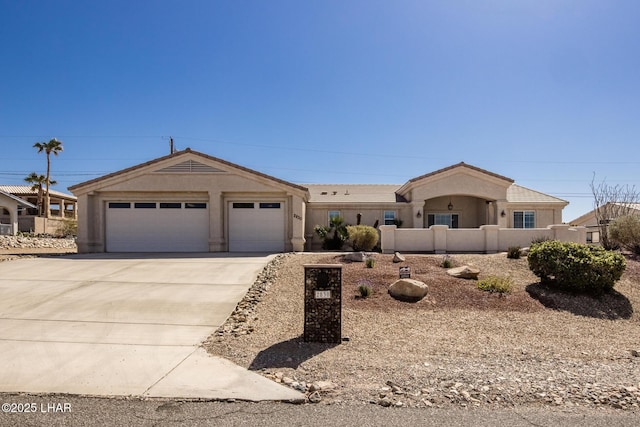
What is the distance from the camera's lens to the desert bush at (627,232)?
17047 millimetres

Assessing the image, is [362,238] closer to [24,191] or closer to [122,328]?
[122,328]

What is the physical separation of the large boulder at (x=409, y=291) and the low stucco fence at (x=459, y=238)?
7379 mm

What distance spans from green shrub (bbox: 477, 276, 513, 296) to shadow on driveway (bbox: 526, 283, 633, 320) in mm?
717

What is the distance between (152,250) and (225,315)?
13138mm

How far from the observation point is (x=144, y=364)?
6102mm

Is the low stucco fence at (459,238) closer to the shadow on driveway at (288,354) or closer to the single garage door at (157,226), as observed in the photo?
the single garage door at (157,226)

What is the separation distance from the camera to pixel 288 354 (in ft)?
21.6

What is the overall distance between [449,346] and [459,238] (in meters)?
11.6

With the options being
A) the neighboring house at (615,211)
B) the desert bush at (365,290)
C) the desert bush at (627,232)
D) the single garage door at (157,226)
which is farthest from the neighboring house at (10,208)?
the neighboring house at (615,211)

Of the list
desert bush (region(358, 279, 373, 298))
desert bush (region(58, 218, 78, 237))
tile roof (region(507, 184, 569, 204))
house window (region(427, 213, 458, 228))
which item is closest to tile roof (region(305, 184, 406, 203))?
house window (region(427, 213, 458, 228))

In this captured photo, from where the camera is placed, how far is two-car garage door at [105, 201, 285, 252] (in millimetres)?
20641

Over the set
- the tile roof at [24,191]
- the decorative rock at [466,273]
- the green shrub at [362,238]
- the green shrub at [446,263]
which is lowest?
the decorative rock at [466,273]

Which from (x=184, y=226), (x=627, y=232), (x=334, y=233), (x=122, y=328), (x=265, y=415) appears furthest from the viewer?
(x=334, y=233)

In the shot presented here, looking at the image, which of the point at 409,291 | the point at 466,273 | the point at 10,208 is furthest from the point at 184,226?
the point at 10,208
